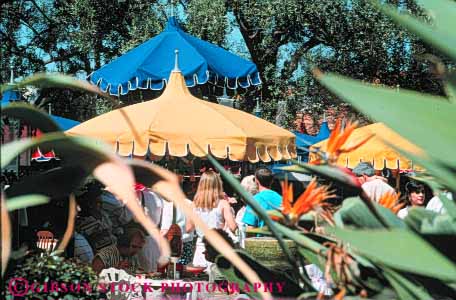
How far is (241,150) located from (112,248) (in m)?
2.34

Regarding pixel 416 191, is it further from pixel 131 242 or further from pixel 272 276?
pixel 272 276

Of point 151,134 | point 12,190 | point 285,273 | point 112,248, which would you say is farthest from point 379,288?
point 151,134

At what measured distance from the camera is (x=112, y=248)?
22.6 ft

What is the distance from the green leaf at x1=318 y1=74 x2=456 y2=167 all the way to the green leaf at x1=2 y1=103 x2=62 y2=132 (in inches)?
17.3

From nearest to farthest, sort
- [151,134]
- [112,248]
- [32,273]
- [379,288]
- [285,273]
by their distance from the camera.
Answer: [379,288], [285,273], [32,273], [112,248], [151,134]

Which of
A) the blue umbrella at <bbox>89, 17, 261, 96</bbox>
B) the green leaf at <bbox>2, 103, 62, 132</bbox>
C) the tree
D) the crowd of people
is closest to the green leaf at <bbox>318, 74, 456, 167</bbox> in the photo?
the green leaf at <bbox>2, 103, 62, 132</bbox>

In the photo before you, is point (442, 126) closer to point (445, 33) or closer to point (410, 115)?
point (410, 115)

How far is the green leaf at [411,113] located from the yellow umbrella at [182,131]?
22.8 feet

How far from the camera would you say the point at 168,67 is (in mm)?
11125

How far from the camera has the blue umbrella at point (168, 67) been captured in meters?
11.1

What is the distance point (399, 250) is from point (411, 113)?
0.19m

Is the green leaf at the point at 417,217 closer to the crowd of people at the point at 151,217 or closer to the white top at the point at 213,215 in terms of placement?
the crowd of people at the point at 151,217

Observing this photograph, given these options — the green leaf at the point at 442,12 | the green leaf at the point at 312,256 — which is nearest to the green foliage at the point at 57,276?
the green leaf at the point at 312,256

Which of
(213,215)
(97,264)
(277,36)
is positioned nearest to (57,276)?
(97,264)
